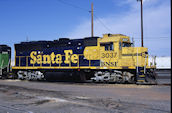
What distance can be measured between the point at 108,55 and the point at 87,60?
68.8 inches

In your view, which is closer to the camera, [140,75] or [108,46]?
[140,75]

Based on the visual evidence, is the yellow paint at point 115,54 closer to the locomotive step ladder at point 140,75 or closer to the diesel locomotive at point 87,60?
the diesel locomotive at point 87,60

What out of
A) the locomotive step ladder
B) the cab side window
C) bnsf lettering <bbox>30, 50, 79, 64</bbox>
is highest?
the cab side window

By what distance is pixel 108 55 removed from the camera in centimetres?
1424

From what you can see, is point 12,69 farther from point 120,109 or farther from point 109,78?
point 120,109

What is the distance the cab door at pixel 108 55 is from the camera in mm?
14086

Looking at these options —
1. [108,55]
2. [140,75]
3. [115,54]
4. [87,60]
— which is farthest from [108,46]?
[140,75]

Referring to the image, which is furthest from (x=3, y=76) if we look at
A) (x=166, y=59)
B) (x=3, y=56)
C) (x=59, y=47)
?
(x=166, y=59)

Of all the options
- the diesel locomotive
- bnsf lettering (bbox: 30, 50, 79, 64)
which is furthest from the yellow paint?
bnsf lettering (bbox: 30, 50, 79, 64)

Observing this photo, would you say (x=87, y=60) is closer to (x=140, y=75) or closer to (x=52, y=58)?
(x=52, y=58)

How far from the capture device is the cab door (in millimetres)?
14086

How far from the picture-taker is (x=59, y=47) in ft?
53.3

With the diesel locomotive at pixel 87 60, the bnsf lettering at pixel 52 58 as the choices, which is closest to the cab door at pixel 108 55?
the diesel locomotive at pixel 87 60

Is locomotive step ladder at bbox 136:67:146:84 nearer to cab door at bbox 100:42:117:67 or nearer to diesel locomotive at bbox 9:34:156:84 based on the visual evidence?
diesel locomotive at bbox 9:34:156:84
